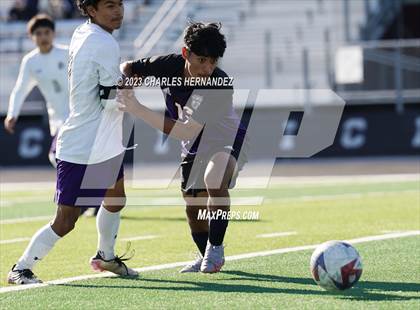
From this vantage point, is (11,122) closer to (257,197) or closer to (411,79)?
(257,197)

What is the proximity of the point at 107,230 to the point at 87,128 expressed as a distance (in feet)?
2.84

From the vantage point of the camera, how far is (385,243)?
958cm

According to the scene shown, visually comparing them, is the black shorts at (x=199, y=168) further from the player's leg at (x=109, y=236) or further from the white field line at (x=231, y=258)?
the white field line at (x=231, y=258)

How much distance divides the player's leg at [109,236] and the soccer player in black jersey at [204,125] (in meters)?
0.51

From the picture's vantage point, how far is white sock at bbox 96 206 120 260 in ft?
27.2

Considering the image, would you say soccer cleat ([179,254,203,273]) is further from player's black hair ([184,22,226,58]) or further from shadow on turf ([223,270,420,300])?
player's black hair ([184,22,226,58])

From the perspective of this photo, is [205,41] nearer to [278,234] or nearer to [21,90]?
[278,234]

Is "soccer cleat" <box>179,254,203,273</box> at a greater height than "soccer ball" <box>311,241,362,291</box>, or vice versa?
Result: "soccer ball" <box>311,241,362,291</box>

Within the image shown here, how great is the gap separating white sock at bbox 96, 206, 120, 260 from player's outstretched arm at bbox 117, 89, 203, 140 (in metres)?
0.85

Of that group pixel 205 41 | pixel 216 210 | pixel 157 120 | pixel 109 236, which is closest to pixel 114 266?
pixel 109 236

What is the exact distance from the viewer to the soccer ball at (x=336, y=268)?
6992 mm

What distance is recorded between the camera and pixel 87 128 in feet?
25.9

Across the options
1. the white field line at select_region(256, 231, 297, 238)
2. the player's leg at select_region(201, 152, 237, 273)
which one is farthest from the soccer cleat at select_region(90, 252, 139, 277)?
the white field line at select_region(256, 231, 297, 238)

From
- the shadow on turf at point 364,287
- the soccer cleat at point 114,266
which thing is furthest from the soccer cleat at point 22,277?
the shadow on turf at point 364,287
